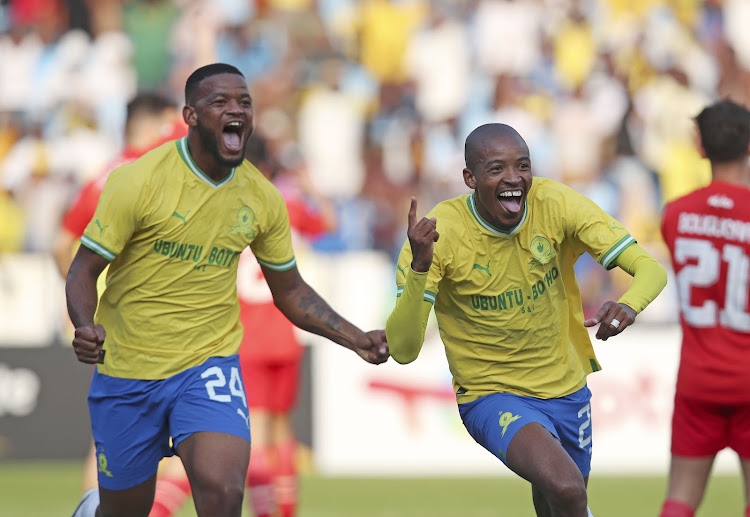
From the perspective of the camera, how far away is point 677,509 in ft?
20.3

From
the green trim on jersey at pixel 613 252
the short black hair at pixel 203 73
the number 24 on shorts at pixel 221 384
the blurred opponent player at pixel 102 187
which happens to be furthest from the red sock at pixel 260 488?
the green trim on jersey at pixel 613 252

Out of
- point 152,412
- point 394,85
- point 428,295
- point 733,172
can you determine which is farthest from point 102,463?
point 394,85

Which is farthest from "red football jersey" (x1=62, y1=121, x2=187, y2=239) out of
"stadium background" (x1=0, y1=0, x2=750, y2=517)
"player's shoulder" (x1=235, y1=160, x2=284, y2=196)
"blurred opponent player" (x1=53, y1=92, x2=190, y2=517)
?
"stadium background" (x1=0, y1=0, x2=750, y2=517)

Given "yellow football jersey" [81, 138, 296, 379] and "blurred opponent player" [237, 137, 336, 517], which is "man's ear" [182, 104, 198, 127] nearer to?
"yellow football jersey" [81, 138, 296, 379]

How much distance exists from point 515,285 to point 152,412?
5.84 feet

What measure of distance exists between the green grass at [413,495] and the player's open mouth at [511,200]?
486 cm

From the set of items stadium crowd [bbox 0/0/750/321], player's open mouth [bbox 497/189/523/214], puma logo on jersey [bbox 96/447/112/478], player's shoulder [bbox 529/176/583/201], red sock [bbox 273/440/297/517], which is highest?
stadium crowd [bbox 0/0/750/321]

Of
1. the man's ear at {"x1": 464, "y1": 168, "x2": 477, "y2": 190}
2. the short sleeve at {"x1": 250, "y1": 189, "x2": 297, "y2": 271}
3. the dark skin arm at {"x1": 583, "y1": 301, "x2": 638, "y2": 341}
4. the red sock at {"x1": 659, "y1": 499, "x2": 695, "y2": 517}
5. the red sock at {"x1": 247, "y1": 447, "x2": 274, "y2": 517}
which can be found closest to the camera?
the dark skin arm at {"x1": 583, "y1": 301, "x2": 638, "y2": 341}

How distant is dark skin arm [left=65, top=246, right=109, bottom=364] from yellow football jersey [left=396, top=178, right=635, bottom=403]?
136cm

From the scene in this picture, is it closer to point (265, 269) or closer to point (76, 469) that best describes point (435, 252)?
point (265, 269)

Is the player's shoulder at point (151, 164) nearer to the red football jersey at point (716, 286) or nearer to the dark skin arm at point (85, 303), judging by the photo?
the dark skin arm at point (85, 303)

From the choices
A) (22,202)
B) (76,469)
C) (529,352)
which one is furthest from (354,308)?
(529,352)

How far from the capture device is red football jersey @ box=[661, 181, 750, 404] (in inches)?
246

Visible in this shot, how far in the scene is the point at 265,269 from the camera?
6043 millimetres
